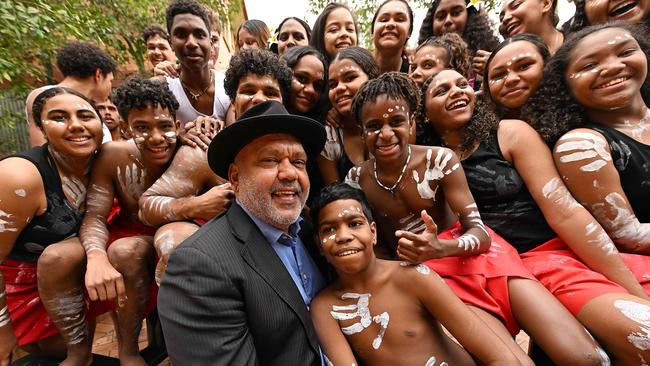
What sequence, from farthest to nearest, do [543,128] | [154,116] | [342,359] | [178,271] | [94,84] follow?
[94,84] < [154,116] < [543,128] < [342,359] < [178,271]

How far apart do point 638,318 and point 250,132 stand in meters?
2.09

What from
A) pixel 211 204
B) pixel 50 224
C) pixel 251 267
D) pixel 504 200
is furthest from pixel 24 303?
pixel 504 200

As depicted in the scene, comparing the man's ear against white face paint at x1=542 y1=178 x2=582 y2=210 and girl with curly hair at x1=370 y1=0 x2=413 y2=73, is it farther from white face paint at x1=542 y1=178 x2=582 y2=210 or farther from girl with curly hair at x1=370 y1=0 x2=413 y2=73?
girl with curly hair at x1=370 y1=0 x2=413 y2=73

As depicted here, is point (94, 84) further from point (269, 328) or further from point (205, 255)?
point (269, 328)

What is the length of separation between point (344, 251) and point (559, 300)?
48.8 inches

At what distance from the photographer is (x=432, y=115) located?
9.21 feet

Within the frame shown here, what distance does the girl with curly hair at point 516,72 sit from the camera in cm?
263

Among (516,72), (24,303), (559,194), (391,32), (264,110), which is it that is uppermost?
(391,32)

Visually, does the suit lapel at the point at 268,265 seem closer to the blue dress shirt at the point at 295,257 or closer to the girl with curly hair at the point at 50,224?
the blue dress shirt at the point at 295,257

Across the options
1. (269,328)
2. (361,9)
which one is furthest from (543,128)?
(361,9)

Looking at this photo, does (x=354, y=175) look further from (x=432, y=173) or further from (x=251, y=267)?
(x=251, y=267)

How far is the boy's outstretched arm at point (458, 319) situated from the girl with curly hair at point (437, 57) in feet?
6.55

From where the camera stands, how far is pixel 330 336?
191 cm

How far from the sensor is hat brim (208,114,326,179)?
1.83 metres
